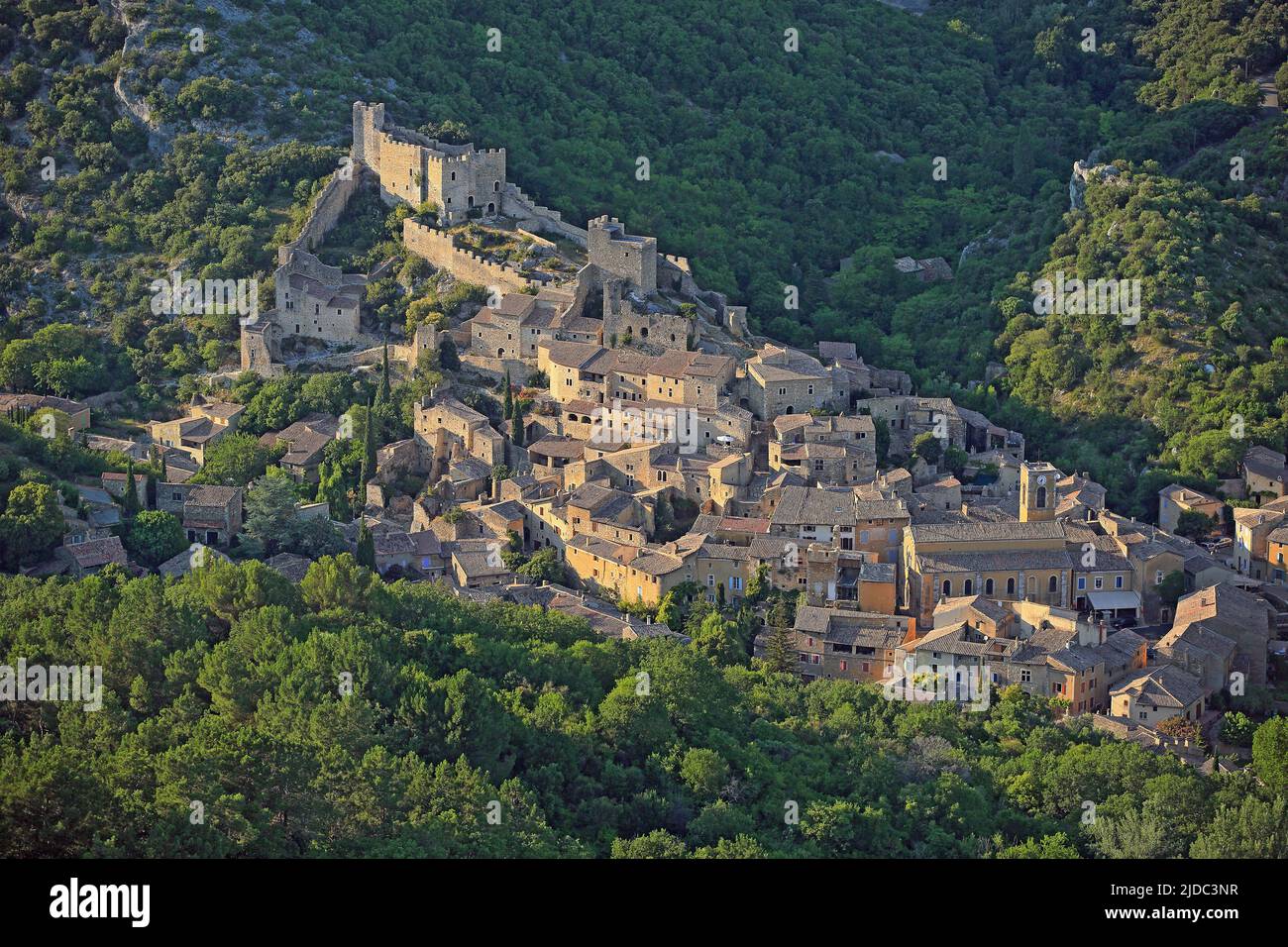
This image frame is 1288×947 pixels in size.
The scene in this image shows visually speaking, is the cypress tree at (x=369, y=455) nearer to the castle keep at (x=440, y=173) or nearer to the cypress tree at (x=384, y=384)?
the cypress tree at (x=384, y=384)

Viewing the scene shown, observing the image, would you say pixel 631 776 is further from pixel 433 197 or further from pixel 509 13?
pixel 509 13

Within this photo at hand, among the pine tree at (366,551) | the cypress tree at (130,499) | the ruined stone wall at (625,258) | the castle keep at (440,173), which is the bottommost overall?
the pine tree at (366,551)

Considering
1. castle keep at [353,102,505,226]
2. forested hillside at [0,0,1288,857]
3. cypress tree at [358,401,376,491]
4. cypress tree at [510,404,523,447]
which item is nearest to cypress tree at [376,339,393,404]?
forested hillside at [0,0,1288,857]

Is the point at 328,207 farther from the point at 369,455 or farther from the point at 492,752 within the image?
the point at 492,752

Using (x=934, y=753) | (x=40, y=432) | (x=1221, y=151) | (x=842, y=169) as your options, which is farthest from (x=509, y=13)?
(x=934, y=753)

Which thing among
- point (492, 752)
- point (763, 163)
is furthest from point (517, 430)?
point (763, 163)

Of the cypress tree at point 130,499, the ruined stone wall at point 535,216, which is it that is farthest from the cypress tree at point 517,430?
the cypress tree at point 130,499
